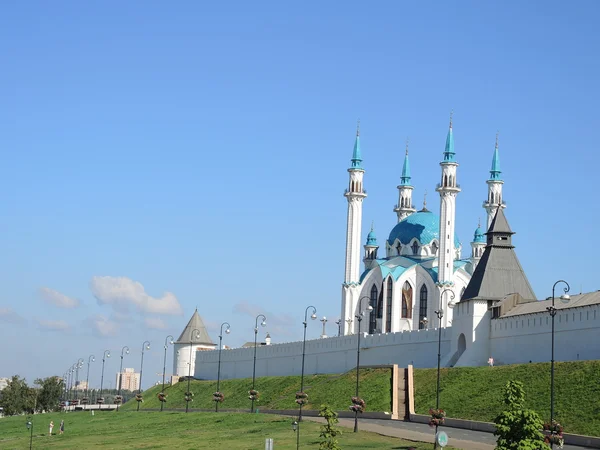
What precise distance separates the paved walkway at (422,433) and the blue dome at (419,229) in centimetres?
5562

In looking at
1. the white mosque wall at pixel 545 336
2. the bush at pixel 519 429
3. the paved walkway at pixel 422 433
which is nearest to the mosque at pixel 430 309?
the white mosque wall at pixel 545 336

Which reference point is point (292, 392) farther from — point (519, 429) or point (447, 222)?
point (519, 429)

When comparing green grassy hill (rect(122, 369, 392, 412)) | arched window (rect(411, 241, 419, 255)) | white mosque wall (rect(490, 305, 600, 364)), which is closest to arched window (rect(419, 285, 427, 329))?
arched window (rect(411, 241, 419, 255))

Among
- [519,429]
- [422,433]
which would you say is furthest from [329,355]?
[519,429]

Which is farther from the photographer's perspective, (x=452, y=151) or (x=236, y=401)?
(x=452, y=151)

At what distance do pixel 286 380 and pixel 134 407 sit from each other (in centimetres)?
2402

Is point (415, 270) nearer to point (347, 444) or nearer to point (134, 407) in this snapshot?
point (134, 407)

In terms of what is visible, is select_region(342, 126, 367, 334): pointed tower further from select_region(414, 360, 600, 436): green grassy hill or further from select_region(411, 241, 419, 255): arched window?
select_region(414, 360, 600, 436): green grassy hill

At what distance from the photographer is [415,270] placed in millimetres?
113000

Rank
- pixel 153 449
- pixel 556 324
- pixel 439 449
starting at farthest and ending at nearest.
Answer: pixel 556 324 → pixel 153 449 → pixel 439 449

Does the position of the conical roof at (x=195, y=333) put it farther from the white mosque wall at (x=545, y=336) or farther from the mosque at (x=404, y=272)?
the white mosque wall at (x=545, y=336)

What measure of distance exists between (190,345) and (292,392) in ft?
161

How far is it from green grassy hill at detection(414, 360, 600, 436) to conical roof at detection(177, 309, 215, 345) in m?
63.9

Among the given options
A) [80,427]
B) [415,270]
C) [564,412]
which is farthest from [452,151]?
[564,412]
